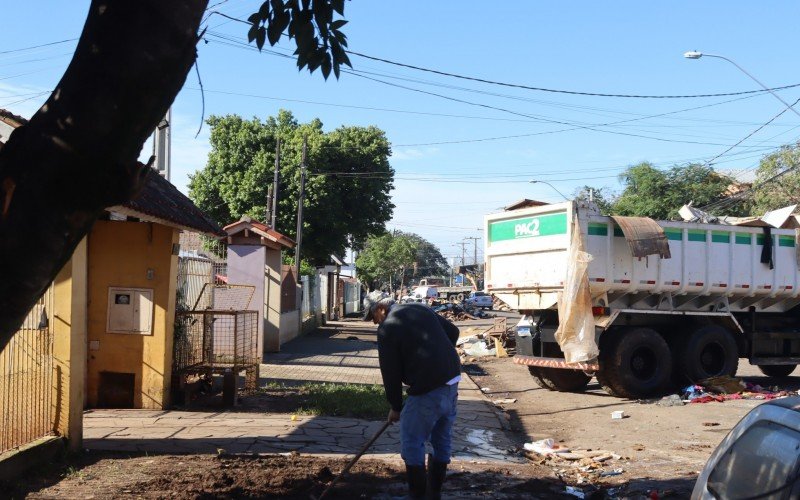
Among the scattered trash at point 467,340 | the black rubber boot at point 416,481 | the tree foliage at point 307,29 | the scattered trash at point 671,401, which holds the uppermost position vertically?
the tree foliage at point 307,29

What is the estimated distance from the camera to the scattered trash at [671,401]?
1205cm

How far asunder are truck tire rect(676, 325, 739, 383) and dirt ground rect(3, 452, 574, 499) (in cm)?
633

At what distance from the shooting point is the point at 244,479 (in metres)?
6.52

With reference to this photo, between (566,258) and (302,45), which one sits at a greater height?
(302,45)

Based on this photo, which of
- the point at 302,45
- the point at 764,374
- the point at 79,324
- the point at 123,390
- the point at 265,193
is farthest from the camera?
the point at 265,193

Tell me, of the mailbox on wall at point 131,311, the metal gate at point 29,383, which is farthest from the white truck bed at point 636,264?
the metal gate at point 29,383

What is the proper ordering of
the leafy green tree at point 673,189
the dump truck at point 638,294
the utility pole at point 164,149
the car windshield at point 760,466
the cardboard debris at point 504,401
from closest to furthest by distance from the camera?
1. the car windshield at point 760,466
2. the dump truck at point 638,294
3. the cardboard debris at point 504,401
4. the utility pole at point 164,149
5. the leafy green tree at point 673,189

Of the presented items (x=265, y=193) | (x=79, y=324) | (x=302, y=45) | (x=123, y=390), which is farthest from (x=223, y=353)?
(x=265, y=193)

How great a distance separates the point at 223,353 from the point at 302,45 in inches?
326

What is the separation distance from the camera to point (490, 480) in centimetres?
716

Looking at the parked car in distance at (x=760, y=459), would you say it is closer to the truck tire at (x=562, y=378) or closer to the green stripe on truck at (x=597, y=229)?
the green stripe on truck at (x=597, y=229)

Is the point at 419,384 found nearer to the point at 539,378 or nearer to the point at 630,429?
the point at 630,429

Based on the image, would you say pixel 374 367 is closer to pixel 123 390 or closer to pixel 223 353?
pixel 223 353

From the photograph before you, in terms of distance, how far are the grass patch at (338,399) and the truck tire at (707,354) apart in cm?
504
